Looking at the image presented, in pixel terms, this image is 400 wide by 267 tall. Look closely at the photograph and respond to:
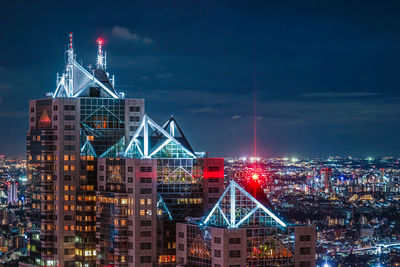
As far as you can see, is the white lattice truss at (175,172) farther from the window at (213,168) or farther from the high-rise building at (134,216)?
the high-rise building at (134,216)

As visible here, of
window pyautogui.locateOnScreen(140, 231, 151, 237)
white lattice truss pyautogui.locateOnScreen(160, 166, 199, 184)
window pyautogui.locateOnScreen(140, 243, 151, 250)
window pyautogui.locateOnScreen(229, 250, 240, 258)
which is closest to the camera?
window pyautogui.locateOnScreen(229, 250, 240, 258)

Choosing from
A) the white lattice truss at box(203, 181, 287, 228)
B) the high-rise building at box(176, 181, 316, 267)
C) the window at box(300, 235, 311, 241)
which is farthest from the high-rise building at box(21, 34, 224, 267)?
the window at box(300, 235, 311, 241)

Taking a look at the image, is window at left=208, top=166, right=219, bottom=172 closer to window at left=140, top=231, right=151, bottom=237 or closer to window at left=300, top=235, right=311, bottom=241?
window at left=140, top=231, right=151, bottom=237

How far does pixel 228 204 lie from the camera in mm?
113062

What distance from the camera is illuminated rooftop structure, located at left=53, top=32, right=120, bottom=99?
5797 inches

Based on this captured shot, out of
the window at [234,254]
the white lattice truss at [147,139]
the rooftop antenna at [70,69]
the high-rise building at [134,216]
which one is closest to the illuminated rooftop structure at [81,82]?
the rooftop antenna at [70,69]

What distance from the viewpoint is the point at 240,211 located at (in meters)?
112

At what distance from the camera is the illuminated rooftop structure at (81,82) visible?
483ft

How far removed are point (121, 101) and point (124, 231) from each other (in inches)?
1146

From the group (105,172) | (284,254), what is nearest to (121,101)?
(105,172)

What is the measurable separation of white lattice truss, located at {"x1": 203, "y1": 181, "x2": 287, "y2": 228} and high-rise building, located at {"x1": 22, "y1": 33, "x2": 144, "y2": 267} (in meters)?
36.3

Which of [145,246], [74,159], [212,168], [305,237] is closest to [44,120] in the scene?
[74,159]

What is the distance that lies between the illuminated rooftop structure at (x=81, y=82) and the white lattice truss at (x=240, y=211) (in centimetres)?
4236

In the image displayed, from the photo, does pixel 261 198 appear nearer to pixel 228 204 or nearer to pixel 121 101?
pixel 228 204
